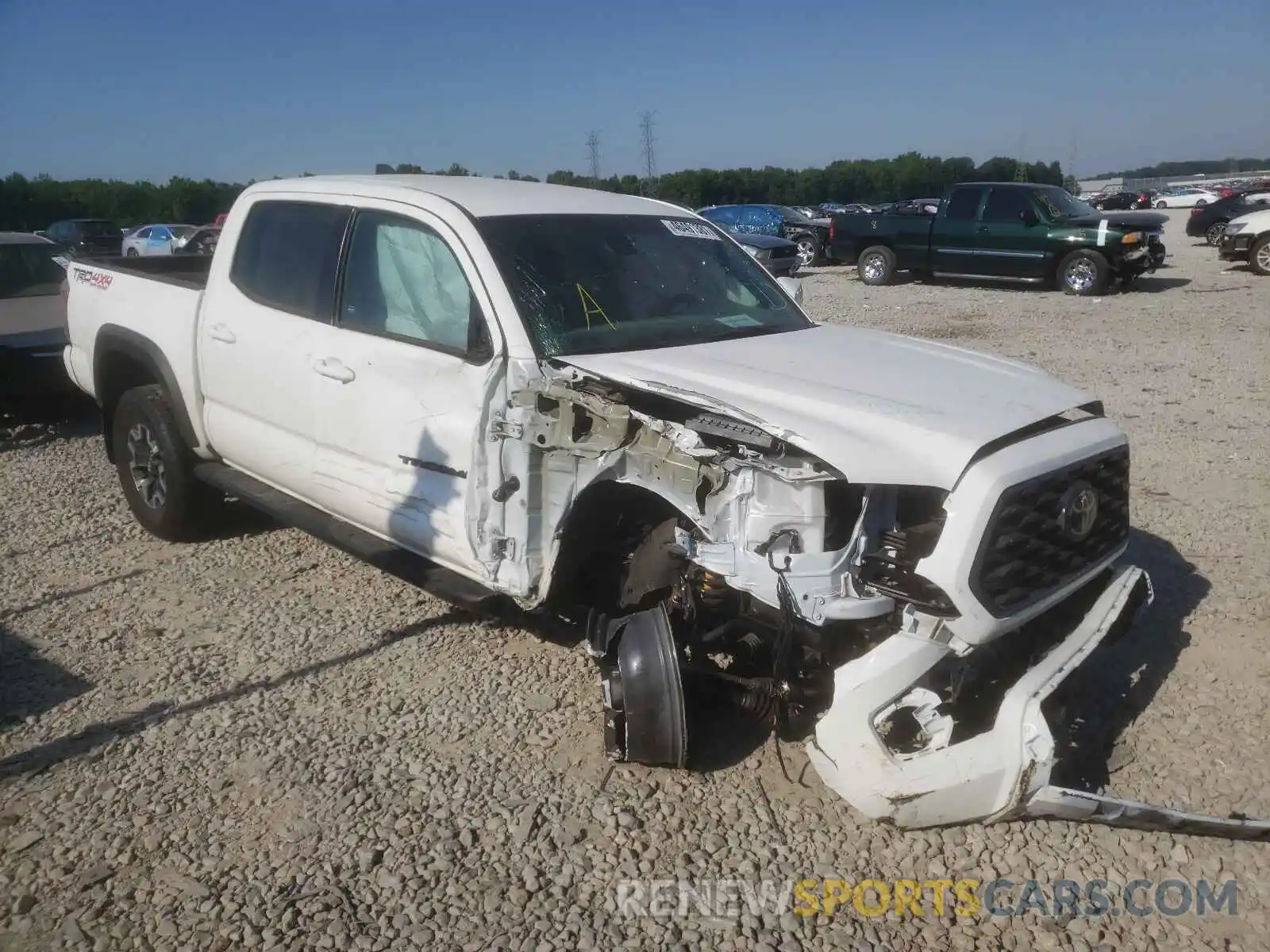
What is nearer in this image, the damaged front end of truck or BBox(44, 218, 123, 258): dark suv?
the damaged front end of truck

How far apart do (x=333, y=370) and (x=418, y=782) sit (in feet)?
5.81

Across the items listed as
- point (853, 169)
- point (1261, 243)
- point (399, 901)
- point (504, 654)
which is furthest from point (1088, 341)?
point (853, 169)

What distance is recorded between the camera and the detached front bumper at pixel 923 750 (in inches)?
109

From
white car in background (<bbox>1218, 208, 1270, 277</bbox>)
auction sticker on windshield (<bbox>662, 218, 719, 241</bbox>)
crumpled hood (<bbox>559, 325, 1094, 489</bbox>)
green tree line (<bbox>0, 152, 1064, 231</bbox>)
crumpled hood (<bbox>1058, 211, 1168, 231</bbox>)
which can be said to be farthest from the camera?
green tree line (<bbox>0, 152, 1064, 231</bbox>)

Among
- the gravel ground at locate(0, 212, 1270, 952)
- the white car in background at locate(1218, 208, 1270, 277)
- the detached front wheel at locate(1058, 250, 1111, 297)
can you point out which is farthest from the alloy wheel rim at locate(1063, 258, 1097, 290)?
the gravel ground at locate(0, 212, 1270, 952)

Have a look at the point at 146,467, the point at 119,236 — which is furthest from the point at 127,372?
the point at 119,236

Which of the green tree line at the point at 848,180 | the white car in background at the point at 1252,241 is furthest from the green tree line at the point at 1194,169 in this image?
the white car in background at the point at 1252,241

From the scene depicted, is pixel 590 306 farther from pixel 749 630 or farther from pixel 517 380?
pixel 749 630

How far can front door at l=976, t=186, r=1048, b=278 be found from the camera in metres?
16.6

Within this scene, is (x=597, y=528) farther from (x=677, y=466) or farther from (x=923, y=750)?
(x=923, y=750)

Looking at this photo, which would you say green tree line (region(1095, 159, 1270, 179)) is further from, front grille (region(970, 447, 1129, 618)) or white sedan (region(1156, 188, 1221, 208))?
front grille (region(970, 447, 1129, 618))

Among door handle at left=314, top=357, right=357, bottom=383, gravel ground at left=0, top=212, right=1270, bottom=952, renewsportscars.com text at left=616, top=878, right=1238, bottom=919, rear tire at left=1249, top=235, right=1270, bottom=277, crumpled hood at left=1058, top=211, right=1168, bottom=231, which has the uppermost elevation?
crumpled hood at left=1058, top=211, right=1168, bottom=231

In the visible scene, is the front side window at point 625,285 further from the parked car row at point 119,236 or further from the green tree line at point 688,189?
the parked car row at point 119,236

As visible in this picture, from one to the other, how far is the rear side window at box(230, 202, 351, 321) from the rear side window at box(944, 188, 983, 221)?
14.8 meters
